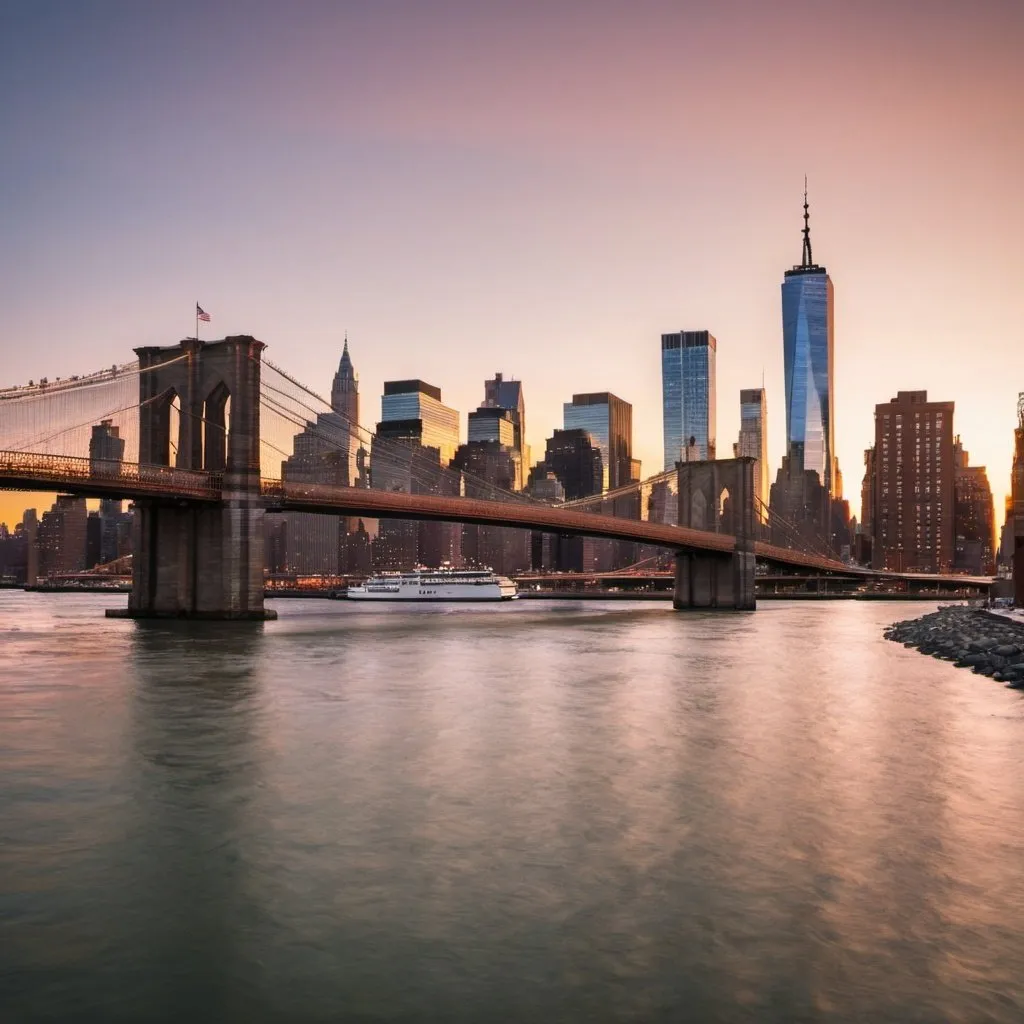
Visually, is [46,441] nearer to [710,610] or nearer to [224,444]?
[224,444]

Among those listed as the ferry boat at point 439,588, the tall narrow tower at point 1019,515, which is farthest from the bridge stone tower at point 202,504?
the ferry boat at point 439,588

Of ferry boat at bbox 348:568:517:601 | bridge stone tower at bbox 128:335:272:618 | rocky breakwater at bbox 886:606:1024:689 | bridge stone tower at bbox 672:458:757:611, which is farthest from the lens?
ferry boat at bbox 348:568:517:601

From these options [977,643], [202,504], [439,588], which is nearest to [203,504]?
[202,504]

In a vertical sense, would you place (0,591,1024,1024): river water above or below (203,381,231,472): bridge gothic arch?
below

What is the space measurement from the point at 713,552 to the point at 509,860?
8469cm

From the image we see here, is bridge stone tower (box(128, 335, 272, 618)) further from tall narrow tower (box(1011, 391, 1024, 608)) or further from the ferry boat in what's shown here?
the ferry boat

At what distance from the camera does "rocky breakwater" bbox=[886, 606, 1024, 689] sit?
97.3 feet

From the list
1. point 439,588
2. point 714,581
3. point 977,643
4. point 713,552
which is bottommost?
point 439,588

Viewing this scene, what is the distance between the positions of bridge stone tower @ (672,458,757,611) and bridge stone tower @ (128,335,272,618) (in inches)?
1878

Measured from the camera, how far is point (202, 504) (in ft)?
191

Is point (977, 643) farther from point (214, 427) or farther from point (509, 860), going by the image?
point (214, 427)

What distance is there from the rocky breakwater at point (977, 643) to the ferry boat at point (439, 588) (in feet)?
284

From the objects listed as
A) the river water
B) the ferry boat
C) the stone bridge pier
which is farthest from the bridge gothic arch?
the ferry boat

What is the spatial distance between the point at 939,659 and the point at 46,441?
53.9 metres
